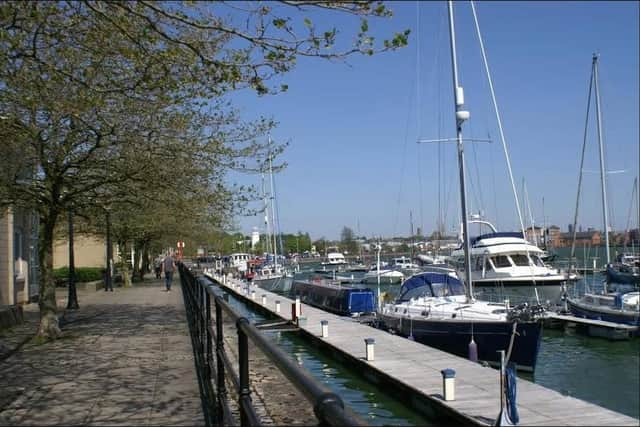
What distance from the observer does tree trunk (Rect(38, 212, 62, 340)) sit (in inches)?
556

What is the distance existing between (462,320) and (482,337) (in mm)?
760

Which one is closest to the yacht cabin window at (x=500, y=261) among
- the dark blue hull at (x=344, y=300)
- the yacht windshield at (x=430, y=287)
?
the dark blue hull at (x=344, y=300)

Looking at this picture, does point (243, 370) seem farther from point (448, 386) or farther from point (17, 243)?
point (17, 243)

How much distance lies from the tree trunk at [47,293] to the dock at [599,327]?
53.1 ft

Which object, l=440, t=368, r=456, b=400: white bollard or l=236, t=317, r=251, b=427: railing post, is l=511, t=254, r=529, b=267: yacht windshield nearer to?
l=440, t=368, r=456, b=400: white bollard

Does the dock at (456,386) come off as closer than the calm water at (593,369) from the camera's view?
Yes

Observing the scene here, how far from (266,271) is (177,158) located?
1865 inches

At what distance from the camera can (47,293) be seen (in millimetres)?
14336

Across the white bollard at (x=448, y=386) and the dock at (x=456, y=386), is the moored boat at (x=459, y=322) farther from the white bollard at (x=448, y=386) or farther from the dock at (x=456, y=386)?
the white bollard at (x=448, y=386)

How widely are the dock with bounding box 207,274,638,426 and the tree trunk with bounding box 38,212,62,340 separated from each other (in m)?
6.66

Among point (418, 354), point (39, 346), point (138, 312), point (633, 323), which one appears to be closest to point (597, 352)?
point (633, 323)

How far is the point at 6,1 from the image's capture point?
7020 millimetres

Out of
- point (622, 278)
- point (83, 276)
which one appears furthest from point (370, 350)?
point (83, 276)

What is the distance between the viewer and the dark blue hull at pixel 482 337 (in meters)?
16.6
